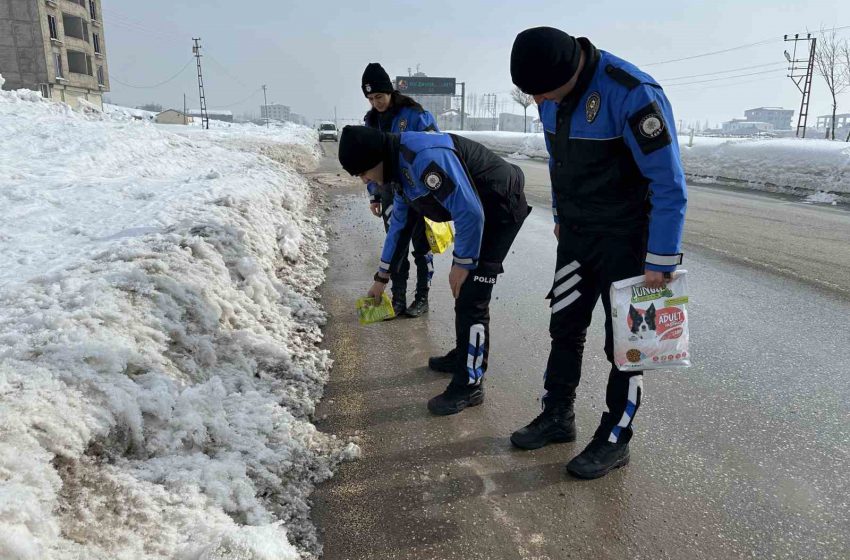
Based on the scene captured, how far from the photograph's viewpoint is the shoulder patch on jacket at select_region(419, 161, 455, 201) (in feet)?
8.81

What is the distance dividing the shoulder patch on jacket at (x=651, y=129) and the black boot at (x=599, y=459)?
4.73 feet

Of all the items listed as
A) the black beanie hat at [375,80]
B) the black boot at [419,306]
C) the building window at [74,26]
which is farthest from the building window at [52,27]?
the black boot at [419,306]

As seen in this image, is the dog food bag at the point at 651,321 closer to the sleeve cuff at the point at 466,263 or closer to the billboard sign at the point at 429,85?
the sleeve cuff at the point at 466,263

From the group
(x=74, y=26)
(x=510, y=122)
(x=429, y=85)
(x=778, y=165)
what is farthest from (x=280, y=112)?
(x=778, y=165)

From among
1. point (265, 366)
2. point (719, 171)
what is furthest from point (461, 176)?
point (719, 171)

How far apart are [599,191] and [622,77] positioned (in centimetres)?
49

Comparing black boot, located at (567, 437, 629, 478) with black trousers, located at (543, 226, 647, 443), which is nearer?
black trousers, located at (543, 226, 647, 443)

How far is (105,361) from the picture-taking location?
7.94 feet

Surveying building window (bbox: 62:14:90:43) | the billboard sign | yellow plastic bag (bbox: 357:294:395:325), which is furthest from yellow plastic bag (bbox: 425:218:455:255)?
the billboard sign

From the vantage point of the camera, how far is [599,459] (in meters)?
2.61

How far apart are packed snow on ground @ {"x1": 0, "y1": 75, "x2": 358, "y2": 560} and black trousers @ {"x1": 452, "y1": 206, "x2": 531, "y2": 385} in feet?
2.94

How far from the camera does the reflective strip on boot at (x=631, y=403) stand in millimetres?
2572

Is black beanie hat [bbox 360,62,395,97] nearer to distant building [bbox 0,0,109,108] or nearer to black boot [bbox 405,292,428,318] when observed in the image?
black boot [bbox 405,292,428,318]

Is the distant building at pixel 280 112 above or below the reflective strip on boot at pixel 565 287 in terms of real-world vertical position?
above
